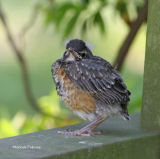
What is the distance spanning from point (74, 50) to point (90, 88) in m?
0.31

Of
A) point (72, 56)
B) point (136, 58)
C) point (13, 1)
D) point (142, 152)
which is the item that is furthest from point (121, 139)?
point (13, 1)

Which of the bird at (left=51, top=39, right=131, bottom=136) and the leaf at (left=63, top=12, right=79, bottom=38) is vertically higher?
the leaf at (left=63, top=12, right=79, bottom=38)

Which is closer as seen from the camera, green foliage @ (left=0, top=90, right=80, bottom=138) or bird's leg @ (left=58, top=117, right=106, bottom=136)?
Answer: bird's leg @ (left=58, top=117, right=106, bottom=136)

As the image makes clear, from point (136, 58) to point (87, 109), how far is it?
28.0 feet

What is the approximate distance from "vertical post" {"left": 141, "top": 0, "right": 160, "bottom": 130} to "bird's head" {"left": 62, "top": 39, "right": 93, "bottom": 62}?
55 cm

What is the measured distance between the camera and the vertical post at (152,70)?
13.7ft

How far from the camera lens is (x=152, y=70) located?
4207 mm

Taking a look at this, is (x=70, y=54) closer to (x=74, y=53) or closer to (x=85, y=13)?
(x=74, y=53)

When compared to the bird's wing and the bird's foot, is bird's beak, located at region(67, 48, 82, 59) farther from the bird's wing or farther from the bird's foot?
the bird's foot

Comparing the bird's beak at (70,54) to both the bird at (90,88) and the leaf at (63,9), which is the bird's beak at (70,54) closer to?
the bird at (90,88)

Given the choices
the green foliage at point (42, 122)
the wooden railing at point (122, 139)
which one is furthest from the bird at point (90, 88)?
the green foliage at point (42, 122)

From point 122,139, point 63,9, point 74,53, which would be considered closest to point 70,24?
point 63,9

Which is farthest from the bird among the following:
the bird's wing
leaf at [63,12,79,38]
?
leaf at [63,12,79,38]

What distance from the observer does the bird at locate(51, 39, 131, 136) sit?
440 centimetres
